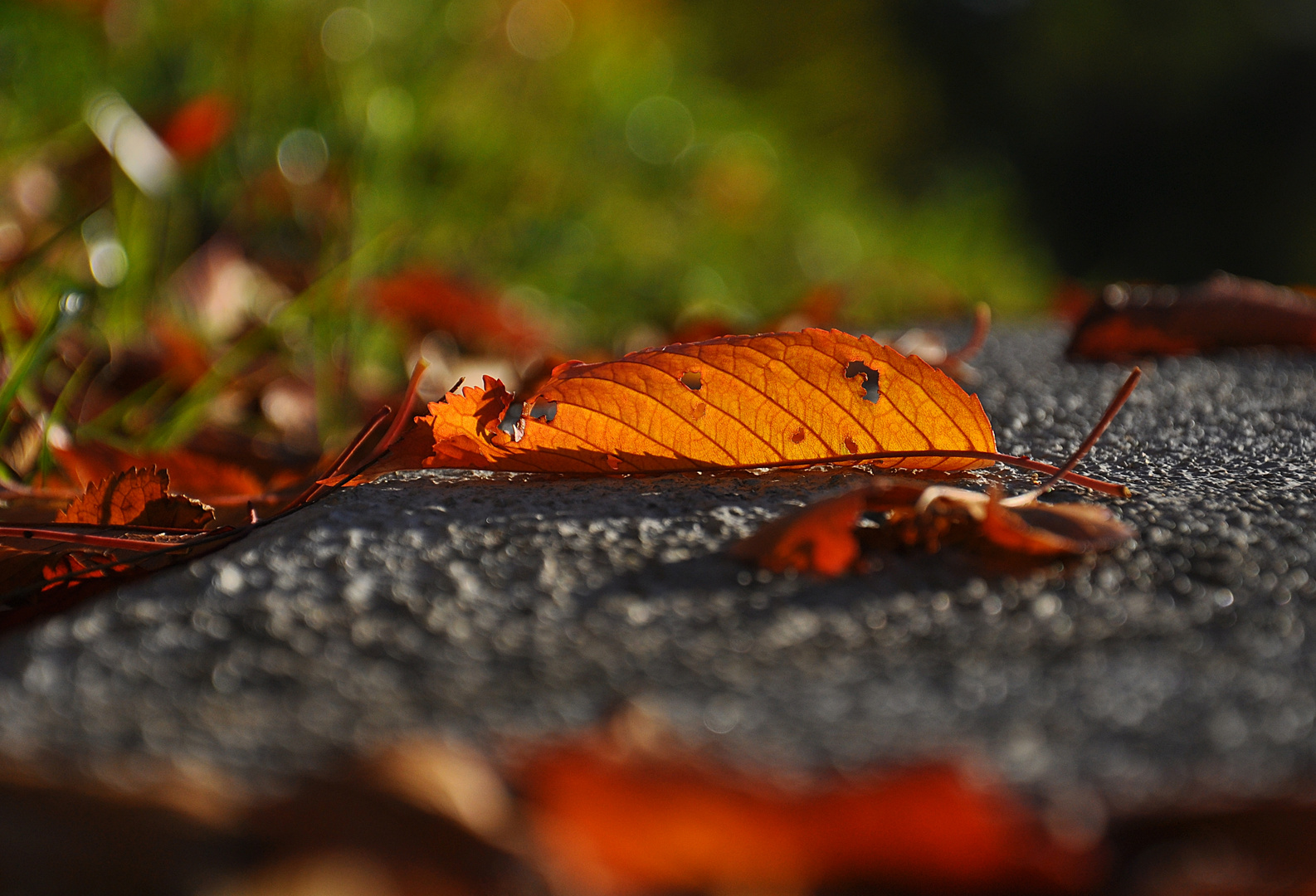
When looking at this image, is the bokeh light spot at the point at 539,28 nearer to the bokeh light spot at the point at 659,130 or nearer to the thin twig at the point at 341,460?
Result: the bokeh light spot at the point at 659,130

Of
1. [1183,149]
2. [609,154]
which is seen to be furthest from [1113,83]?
[609,154]

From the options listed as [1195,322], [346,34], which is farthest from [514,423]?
[346,34]

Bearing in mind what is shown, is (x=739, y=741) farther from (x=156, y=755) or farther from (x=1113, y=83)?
(x=1113, y=83)

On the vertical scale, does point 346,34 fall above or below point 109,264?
above

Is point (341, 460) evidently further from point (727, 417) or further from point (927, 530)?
point (927, 530)

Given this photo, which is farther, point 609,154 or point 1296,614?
point 609,154

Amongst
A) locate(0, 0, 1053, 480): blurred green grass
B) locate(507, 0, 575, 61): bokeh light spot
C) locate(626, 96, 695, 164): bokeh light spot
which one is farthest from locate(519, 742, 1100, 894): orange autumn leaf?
locate(507, 0, 575, 61): bokeh light spot
